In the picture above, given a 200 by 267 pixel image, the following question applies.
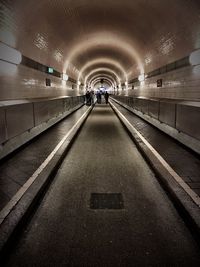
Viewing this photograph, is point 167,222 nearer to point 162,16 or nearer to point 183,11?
point 183,11

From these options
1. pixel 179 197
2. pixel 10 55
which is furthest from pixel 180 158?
pixel 10 55

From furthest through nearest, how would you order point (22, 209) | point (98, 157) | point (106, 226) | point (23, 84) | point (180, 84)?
point (180, 84)
point (23, 84)
point (98, 157)
point (22, 209)
point (106, 226)

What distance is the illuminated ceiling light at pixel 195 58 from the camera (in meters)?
7.53

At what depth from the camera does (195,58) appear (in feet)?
25.6

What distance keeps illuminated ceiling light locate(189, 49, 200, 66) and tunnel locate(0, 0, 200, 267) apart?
0.20 feet

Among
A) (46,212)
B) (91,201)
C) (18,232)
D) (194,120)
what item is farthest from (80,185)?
(194,120)

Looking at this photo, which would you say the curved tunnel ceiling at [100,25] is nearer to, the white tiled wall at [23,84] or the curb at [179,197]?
the white tiled wall at [23,84]

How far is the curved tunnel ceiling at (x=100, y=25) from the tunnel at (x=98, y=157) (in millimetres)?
57

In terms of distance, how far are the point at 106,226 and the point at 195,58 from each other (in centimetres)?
637

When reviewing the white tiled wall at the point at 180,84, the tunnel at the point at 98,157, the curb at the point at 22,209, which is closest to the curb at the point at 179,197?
the tunnel at the point at 98,157

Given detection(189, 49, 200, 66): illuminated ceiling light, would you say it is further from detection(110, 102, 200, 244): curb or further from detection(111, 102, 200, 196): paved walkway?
detection(110, 102, 200, 244): curb

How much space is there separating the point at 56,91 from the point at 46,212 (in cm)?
1337

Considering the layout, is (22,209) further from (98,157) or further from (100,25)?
(100,25)

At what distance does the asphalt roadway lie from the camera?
2795 millimetres
